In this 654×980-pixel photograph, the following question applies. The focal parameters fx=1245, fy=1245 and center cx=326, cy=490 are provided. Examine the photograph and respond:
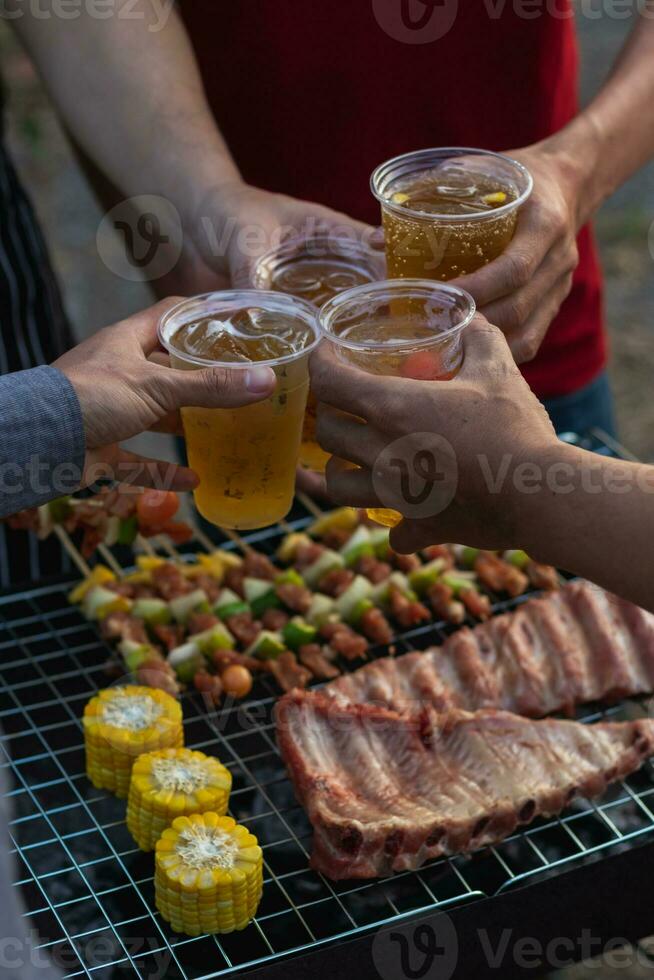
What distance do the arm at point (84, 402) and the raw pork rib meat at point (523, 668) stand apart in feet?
3.20

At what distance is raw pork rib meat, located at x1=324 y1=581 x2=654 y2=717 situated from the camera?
3229 mm

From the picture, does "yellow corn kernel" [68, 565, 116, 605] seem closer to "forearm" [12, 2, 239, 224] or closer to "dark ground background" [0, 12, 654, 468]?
"forearm" [12, 2, 239, 224]

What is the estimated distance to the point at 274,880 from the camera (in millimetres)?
2732

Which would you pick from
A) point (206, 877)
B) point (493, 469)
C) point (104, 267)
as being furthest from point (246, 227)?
point (104, 267)

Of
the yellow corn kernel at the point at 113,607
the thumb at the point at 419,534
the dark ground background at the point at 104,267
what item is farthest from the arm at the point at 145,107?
the dark ground background at the point at 104,267

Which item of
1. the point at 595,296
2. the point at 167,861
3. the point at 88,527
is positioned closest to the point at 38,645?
the point at 88,527

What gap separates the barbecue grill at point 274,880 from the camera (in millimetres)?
2559

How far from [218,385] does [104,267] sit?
21.9 ft

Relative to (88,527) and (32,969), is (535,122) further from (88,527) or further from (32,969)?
(32,969)

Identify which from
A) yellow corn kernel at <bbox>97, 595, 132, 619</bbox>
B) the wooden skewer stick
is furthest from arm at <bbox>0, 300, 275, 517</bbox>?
the wooden skewer stick

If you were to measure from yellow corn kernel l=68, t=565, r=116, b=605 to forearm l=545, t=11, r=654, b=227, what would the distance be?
1.66 metres

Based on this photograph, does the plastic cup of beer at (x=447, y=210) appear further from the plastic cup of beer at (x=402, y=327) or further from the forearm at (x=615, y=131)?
the forearm at (x=615, y=131)

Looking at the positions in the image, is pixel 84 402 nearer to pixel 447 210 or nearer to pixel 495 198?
pixel 447 210

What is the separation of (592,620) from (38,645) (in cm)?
153
